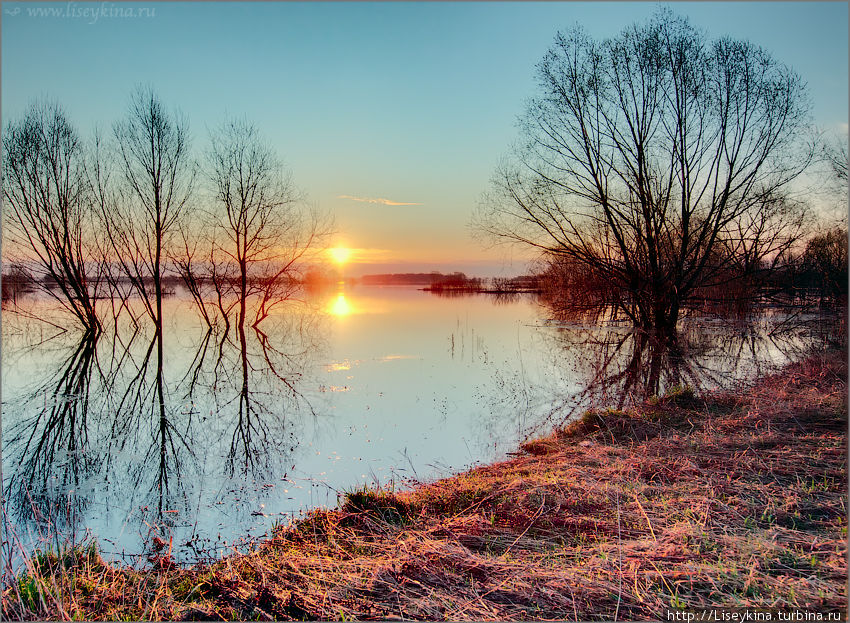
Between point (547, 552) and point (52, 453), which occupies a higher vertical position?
point (547, 552)

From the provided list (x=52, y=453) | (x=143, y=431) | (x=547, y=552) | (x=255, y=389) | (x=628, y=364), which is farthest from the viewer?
(x=628, y=364)

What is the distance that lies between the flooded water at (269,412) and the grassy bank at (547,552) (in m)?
1.02

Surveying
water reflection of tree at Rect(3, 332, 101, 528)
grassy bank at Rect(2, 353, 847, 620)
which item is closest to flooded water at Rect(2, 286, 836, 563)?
water reflection of tree at Rect(3, 332, 101, 528)

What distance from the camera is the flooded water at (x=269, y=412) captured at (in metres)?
4.88

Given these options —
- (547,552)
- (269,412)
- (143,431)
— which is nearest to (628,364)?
(269,412)

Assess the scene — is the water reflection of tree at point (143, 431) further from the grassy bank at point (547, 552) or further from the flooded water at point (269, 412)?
the grassy bank at point (547, 552)

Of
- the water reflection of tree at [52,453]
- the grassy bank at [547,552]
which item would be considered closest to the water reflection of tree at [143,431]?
the water reflection of tree at [52,453]

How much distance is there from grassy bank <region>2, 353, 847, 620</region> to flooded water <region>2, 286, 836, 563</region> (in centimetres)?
102

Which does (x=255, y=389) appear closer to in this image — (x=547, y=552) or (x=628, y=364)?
(x=547, y=552)

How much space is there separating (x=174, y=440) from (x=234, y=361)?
6.81 m

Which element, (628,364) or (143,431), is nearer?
(143,431)

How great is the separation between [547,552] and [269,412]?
6445mm

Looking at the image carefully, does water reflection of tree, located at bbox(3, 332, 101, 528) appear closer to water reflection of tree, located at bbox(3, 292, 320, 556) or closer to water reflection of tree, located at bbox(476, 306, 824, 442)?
water reflection of tree, located at bbox(3, 292, 320, 556)

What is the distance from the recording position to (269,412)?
8484 millimetres
